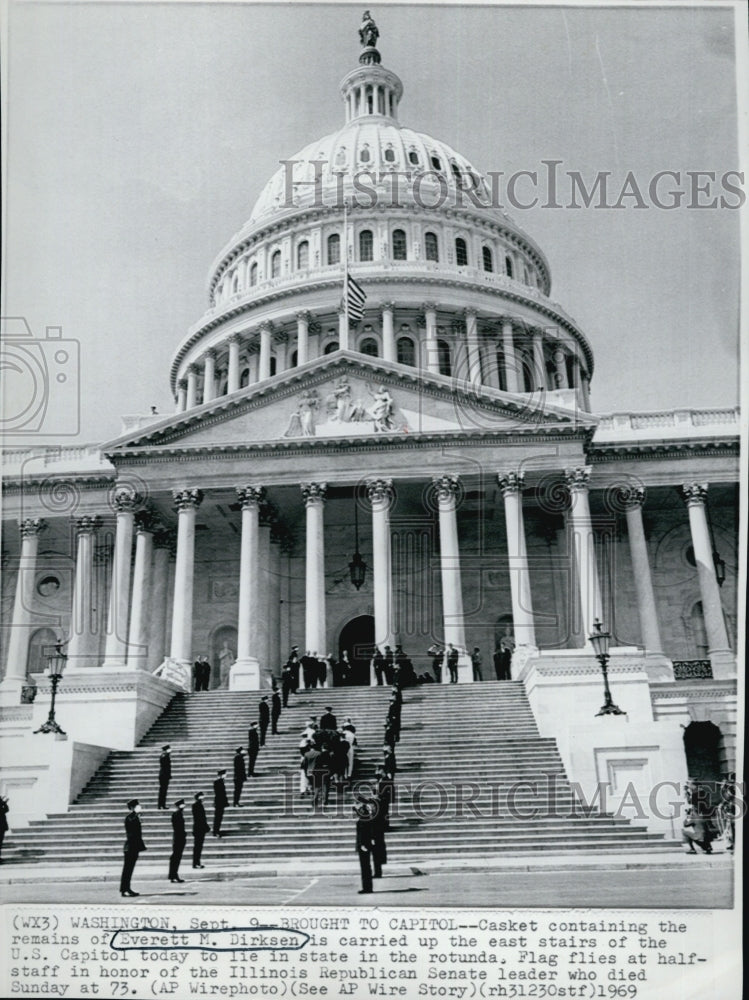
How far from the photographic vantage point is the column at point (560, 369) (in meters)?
59.2

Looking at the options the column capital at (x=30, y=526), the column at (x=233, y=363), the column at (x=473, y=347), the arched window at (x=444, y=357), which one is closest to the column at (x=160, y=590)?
the column capital at (x=30, y=526)

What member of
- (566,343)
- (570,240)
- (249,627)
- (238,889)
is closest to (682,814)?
(238,889)

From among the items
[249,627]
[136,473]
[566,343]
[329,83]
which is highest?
[566,343]

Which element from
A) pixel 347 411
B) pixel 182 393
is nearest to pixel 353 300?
pixel 347 411

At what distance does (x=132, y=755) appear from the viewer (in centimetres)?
2831

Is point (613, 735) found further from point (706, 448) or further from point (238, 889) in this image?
point (706, 448)

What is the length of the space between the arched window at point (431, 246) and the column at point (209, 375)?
14.5m

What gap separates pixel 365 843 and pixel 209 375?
160 feet

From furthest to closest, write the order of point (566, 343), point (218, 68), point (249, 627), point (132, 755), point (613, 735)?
point (566, 343) → point (249, 627) → point (132, 755) → point (613, 735) → point (218, 68)

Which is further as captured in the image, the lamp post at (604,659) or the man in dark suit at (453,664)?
the man in dark suit at (453,664)

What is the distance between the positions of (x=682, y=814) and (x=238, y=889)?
40.3ft

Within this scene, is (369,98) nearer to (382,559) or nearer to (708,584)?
(382,559)

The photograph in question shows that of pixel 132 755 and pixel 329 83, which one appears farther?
pixel 132 755

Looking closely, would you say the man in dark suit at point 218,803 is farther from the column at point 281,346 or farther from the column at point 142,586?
the column at point 281,346
